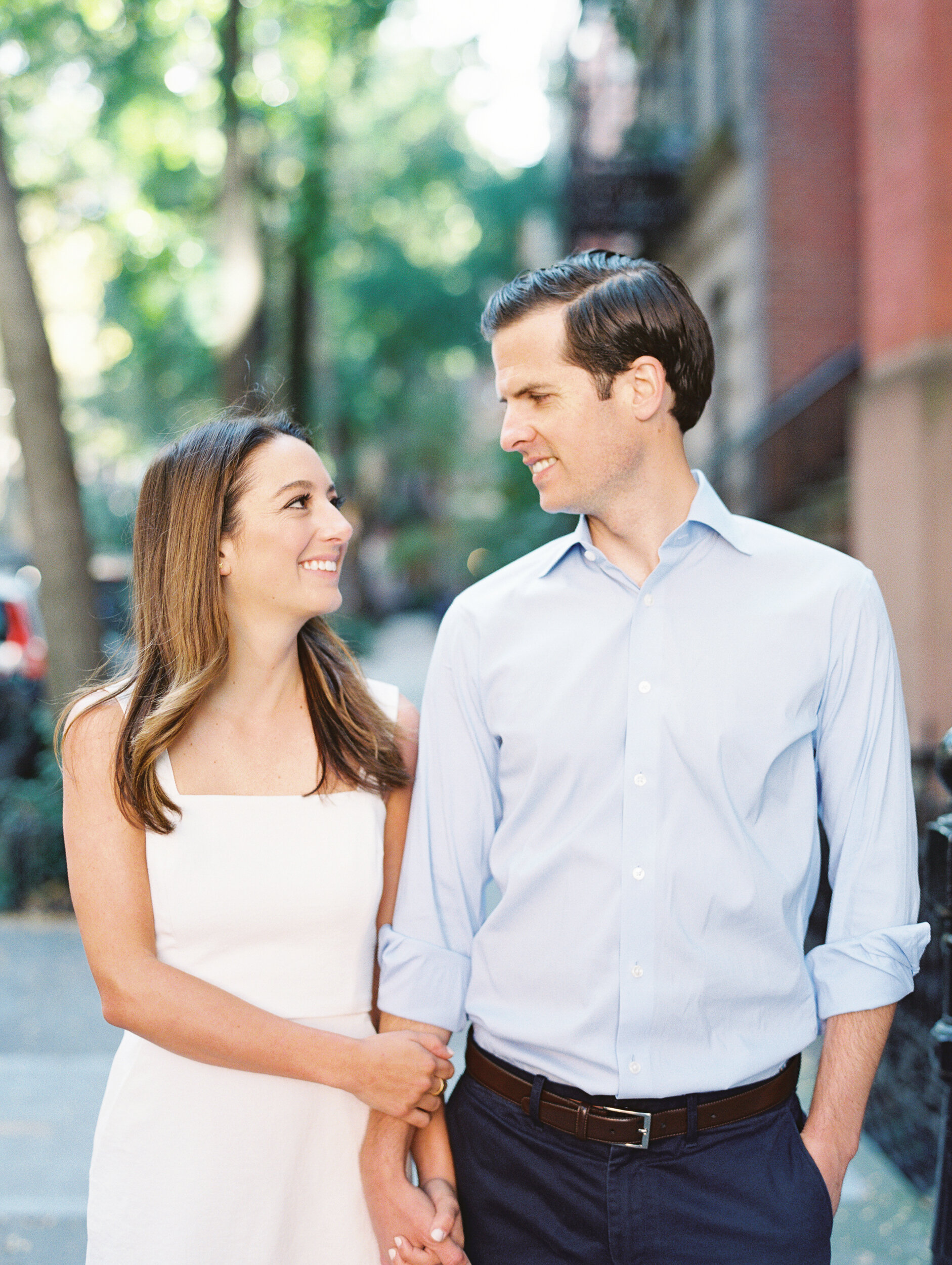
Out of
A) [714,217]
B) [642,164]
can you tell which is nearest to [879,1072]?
[714,217]

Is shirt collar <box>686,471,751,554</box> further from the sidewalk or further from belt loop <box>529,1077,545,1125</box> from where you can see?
the sidewalk

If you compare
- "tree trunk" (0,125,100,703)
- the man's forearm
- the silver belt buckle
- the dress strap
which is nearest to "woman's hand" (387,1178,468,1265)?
the silver belt buckle

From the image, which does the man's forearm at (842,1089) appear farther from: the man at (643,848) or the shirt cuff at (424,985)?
the shirt cuff at (424,985)

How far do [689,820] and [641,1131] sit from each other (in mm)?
538

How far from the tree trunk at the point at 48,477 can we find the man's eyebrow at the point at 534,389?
19.3 ft

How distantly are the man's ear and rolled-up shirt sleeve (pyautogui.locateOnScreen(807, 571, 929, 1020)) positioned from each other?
510mm

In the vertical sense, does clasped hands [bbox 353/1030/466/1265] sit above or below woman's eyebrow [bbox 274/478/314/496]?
below

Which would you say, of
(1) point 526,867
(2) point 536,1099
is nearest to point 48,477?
(1) point 526,867

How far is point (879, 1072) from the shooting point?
4090 mm

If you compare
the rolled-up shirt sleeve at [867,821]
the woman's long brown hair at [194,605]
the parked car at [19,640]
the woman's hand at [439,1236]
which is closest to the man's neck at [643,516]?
the rolled-up shirt sleeve at [867,821]

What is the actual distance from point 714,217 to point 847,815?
42.7 feet

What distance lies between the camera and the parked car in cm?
1113

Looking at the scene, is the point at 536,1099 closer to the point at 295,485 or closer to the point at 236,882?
the point at 236,882

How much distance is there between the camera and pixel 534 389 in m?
2.28
